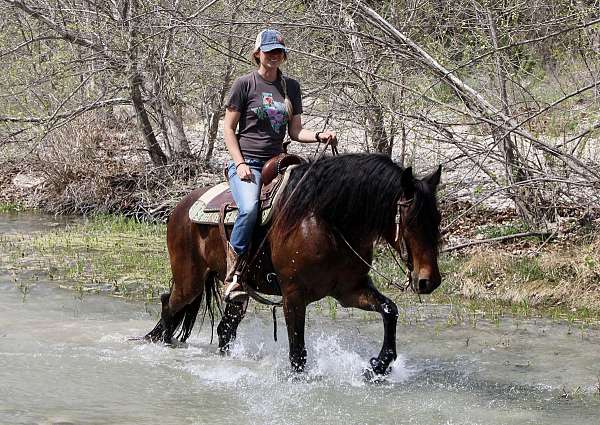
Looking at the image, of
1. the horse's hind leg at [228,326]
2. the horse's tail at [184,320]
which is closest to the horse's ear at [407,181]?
the horse's hind leg at [228,326]

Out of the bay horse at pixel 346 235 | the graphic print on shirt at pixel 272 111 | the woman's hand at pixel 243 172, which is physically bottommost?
the bay horse at pixel 346 235

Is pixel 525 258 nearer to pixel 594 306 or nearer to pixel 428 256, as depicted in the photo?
pixel 594 306

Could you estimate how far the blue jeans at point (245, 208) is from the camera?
7.02m

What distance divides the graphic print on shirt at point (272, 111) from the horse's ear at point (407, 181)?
48.2 inches

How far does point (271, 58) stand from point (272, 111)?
387 millimetres

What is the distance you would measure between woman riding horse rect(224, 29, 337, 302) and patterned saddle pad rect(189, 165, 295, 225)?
0.07m

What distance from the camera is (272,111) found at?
7098mm

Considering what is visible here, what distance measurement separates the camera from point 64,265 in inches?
472

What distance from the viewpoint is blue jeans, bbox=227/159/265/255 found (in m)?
7.02

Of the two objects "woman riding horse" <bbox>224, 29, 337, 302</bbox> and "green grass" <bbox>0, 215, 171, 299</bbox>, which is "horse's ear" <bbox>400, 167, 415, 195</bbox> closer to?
"woman riding horse" <bbox>224, 29, 337, 302</bbox>

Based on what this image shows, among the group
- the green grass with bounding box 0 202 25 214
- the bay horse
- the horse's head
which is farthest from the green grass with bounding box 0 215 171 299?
the horse's head

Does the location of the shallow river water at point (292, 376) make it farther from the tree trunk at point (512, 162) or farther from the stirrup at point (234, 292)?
the tree trunk at point (512, 162)

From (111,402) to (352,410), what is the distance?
163 centimetres

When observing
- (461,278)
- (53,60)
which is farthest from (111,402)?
(53,60)
